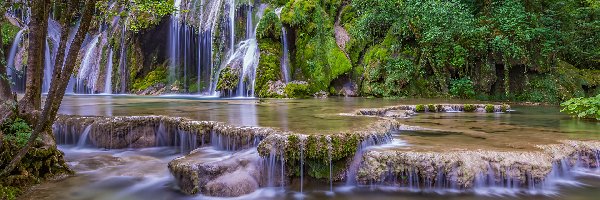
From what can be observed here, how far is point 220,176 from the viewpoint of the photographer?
5152 millimetres

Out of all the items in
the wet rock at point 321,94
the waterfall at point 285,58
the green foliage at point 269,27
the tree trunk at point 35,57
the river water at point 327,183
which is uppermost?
the green foliage at point 269,27

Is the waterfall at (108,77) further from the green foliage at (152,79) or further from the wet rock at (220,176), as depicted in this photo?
the wet rock at (220,176)

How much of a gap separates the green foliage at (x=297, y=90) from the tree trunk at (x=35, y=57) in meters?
12.1

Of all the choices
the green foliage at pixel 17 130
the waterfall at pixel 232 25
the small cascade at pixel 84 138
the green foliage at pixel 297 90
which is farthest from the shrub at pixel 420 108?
the waterfall at pixel 232 25

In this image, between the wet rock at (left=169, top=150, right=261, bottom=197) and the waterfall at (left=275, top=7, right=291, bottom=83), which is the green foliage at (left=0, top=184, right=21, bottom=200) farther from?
the waterfall at (left=275, top=7, right=291, bottom=83)

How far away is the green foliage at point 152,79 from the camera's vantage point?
2511 centimetres

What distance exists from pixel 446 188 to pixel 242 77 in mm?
14666

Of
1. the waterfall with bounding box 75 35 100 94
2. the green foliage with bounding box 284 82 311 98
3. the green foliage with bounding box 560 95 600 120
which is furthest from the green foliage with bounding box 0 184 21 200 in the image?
the waterfall with bounding box 75 35 100 94

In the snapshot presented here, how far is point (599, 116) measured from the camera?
897cm

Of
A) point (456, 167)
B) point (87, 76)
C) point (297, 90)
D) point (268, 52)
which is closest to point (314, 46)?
point (268, 52)

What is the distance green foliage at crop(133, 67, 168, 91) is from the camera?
25.1 m

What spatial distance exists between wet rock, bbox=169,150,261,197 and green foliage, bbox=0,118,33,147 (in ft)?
6.32

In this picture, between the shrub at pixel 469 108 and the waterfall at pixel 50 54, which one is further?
the waterfall at pixel 50 54

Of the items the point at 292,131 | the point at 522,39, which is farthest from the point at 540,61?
the point at 292,131
